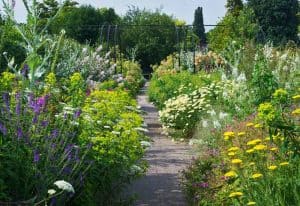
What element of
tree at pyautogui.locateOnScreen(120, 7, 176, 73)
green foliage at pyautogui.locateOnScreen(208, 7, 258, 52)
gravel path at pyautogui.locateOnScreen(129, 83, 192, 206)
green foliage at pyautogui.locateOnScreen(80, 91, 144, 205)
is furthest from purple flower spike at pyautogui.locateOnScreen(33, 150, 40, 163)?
tree at pyautogui.locateOnScreen(120, 7, 176, 73)

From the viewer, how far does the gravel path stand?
6.36 meters

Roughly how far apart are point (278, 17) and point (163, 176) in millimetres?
27453

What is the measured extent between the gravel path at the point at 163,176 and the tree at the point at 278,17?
23.1 meters

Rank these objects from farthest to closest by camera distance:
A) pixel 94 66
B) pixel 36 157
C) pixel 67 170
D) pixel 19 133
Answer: pixel 94 66
pixel 67 170
pixel 19 133
pixel 36 157

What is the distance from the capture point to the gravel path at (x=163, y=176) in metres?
6.36

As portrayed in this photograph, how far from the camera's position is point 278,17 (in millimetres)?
33375

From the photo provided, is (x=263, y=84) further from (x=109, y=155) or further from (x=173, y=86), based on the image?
(x=173, y=86)

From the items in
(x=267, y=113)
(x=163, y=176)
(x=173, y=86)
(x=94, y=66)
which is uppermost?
(x=267, y=113)

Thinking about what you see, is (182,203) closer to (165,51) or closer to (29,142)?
(29,142)

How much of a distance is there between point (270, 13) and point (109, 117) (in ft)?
95.5

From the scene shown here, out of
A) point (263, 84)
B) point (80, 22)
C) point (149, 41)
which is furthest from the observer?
point (80, 22)

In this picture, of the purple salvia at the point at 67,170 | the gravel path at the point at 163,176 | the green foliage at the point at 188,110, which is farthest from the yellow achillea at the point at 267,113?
the green foliage at the point at 188,110

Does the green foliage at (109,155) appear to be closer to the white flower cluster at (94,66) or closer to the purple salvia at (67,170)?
the purple salvia at (67,170)

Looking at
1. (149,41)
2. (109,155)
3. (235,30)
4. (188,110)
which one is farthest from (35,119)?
(149,41)
